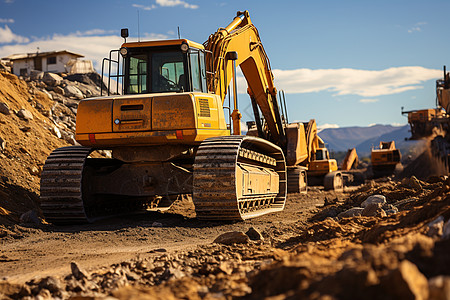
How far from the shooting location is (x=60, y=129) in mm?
19266

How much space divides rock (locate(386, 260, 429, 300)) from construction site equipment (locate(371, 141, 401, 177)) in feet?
99.8

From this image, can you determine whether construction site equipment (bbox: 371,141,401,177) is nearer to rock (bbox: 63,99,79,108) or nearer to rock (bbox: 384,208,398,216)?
rock (bbox: 63,99,79,108)

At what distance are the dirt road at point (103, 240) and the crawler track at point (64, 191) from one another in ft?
0.90

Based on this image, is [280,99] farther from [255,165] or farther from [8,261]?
[8,261]

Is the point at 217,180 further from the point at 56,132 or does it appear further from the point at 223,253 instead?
the point at 56,132

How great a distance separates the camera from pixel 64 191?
32.8 feet

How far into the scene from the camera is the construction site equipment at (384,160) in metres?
31.9

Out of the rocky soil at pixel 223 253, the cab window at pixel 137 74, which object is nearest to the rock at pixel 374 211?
the rocky soil at pixel 223 253

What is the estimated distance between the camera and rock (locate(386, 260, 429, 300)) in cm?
253

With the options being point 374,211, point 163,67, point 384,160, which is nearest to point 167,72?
point 163,67

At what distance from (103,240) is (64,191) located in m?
2.22

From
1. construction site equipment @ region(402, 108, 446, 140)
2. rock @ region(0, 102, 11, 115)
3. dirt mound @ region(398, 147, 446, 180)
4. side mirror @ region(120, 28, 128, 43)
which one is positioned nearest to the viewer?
side mirror @ region(120, 28, 128, 43)

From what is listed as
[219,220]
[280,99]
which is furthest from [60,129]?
[219,220]

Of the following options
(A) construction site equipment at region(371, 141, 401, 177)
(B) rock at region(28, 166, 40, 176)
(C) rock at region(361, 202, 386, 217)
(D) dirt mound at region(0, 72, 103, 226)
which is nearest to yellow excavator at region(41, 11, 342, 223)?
(D) dirt mound at region(0, 72, 103, 226)
